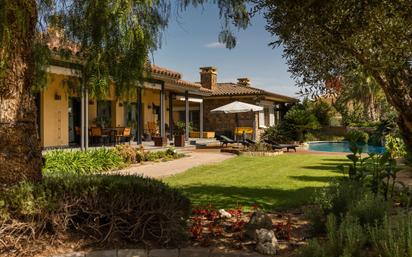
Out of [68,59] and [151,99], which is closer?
[68,59]

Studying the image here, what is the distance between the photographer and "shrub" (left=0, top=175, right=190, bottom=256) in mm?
5031

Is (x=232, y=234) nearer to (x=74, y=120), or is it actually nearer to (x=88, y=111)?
(x=74, y=120)

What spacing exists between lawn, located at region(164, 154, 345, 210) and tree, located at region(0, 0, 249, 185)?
8.95 feet

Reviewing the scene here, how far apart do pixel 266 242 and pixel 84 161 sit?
9657mm

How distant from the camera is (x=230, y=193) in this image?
383 inches

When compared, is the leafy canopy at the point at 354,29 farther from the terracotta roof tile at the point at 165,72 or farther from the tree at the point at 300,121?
the tree at the point at 300,121

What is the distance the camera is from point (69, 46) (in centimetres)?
696

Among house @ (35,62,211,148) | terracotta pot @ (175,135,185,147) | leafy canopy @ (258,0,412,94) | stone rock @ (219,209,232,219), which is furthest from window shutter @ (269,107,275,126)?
stone rock @ (219,209,232,219)

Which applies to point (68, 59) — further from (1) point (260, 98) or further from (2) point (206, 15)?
(1) point (260, 98)

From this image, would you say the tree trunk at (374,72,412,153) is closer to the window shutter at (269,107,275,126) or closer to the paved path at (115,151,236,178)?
the paved path at (115,151,236,178)

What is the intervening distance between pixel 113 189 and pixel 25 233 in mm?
1074

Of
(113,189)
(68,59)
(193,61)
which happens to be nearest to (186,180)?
(193,61)

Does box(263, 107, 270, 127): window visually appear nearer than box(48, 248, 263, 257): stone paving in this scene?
No

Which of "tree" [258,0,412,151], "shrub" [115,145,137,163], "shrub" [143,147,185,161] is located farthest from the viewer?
"shrub" [143,147,185,161]
